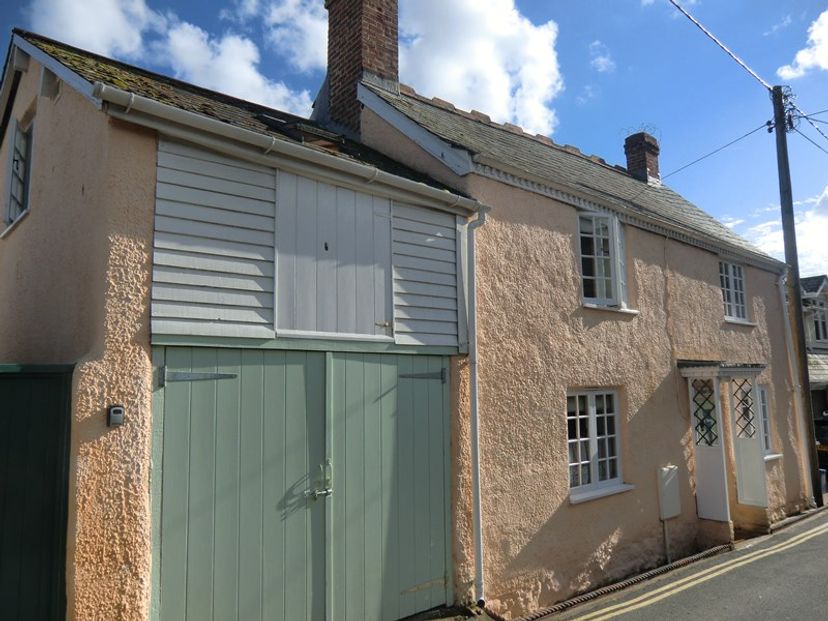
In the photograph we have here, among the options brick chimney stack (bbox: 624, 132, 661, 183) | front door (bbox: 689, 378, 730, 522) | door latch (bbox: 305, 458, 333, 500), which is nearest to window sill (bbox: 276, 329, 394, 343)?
door latch (bbox: 305, 458, 333, 500)

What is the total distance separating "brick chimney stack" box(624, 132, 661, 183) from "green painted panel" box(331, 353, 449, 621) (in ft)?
37.3

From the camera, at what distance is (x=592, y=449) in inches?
344

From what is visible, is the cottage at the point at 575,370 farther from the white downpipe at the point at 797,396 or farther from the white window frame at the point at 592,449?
the white downpipe at the point at 797,396

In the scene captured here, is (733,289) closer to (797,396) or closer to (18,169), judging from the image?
(797,396)

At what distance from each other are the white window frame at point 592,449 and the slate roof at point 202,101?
12.1 ft

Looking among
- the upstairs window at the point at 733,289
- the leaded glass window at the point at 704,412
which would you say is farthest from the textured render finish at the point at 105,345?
the upstairs window at the point at 733,289

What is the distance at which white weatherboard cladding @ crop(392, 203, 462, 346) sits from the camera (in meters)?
6.47

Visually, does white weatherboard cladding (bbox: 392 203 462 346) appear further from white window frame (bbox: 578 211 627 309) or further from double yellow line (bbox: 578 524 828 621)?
double yellow line (bbox: 578 524 828 621)

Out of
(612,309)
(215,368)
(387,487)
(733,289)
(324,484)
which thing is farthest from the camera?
(733,289)

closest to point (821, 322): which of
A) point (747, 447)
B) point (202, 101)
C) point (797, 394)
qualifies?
point (797, 394)

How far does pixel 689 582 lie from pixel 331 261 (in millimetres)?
6512

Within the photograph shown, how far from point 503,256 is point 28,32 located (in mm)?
5899

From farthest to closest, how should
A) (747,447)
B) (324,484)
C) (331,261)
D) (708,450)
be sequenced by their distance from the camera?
(747,447), (708,450), (331,261), (324,484)

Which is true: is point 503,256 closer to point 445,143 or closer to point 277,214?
point 445,143
